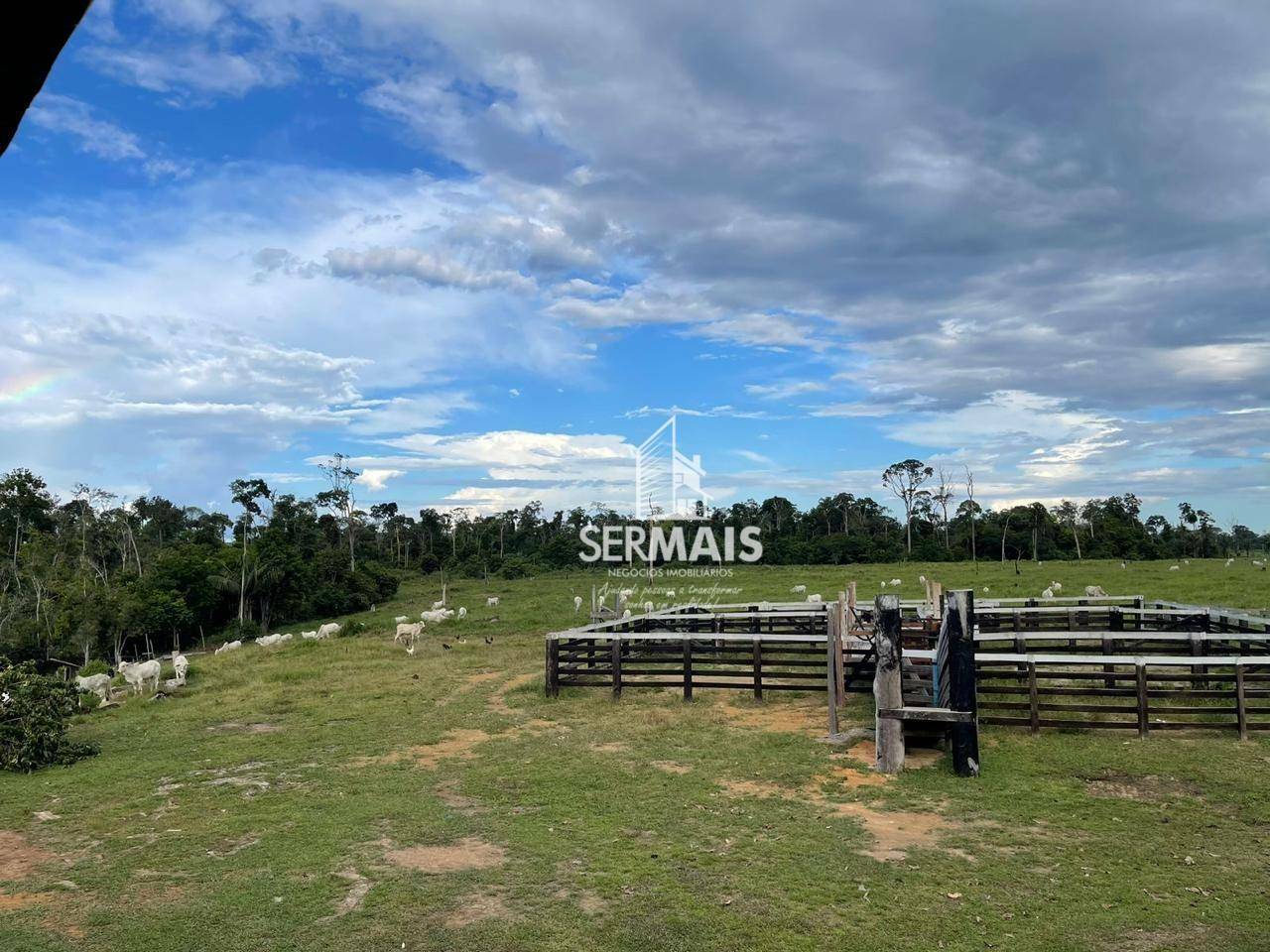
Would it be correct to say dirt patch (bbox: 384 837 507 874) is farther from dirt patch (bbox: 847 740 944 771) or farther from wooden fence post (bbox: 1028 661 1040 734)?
wooden fence post (bbox: 1028 661 1040 734)

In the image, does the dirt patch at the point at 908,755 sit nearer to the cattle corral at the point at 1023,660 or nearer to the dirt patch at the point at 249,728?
the cattle corral at the point at 1023,660

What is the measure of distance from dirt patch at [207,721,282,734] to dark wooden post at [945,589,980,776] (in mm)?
10475

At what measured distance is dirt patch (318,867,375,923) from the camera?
6426 mm

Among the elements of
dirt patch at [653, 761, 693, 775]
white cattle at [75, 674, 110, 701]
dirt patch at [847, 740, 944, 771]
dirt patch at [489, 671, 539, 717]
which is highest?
dirt patch at [847, 740, 944, 771]

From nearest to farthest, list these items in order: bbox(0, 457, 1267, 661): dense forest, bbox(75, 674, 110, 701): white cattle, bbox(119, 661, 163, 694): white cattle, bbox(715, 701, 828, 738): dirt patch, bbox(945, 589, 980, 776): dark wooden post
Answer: bbox(945, 589, 980, 776): dark wooden post → bbox(715, 701, 828, 738): dirt patch → bbox(75, 674, 110, 701): white cattle → bbox(119, 661, 163, 694): white cattle → bbox(0, 457, 1267, 661): dense forest

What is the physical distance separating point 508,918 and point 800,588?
88.3ft

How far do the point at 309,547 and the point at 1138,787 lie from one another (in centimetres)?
5442

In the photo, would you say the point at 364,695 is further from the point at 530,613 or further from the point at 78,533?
the point at 78,533

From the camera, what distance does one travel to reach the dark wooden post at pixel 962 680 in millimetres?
9625

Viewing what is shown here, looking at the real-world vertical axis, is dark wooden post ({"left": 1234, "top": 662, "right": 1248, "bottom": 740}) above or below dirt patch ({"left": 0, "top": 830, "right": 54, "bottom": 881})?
above

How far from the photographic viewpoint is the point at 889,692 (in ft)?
33.5

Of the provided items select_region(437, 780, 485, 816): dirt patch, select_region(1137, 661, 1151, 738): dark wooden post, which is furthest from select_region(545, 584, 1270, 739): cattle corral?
select_region(437, 780, 485, 816): dirt patch

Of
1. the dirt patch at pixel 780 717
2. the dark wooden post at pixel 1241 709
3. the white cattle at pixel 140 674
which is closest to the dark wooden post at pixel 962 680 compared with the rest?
the dirt patch at pixel 780 717

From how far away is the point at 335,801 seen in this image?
30.5 ft
